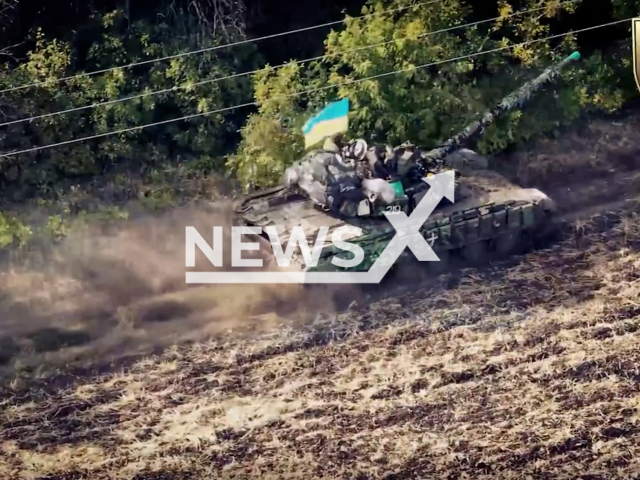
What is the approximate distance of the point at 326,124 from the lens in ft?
15.4

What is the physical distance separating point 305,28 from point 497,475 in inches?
93.7

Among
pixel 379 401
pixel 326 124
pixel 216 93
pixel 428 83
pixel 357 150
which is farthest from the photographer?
pixel 428 83

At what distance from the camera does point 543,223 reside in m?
4.76

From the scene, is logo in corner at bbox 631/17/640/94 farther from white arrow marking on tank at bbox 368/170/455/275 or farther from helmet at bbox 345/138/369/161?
helmet at bbox 345/138/369/161

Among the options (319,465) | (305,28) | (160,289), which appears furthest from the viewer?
(305,28)

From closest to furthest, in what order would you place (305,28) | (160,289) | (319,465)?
(319,465)
(160,289)
(305,28)

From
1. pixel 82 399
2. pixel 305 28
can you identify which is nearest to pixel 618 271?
pixel 305 28

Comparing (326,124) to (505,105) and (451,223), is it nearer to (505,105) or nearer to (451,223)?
(451,223)

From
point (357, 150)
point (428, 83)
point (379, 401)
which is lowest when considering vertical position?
point (379, 401)

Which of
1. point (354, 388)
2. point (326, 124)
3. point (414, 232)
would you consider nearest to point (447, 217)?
point (414, 232)

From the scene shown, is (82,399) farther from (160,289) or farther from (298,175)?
(298,175)

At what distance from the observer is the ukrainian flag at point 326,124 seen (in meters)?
4.66

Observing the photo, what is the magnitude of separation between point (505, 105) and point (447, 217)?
0.84 m

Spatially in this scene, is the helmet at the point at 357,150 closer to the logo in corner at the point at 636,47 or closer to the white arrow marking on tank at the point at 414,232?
the white arrow marking on tank at the point at 414,232
